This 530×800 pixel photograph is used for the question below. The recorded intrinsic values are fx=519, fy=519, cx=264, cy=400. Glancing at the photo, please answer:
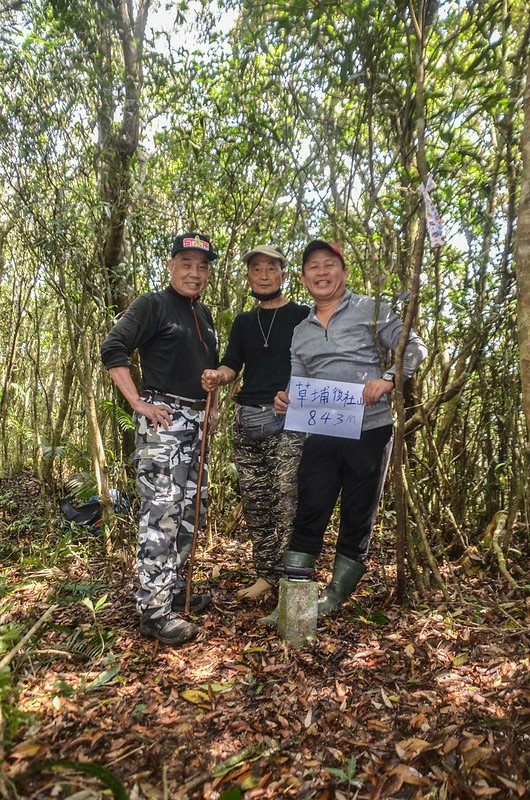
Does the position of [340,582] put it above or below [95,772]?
above

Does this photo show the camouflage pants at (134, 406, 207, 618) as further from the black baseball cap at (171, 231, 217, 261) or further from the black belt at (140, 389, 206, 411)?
the black baseball cap at (171, 231, 217, 261)

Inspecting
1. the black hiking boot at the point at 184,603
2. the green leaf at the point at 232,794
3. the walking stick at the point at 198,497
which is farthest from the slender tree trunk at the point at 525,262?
the black hiking boot at the point at 184,603

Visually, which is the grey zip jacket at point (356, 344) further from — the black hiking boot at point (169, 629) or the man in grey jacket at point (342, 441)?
the black hiking boot at point (169, 629)

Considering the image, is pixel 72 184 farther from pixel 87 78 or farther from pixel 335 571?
pixel 335 571

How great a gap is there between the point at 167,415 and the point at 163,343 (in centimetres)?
48

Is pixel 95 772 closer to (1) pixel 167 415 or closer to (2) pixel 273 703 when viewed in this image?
(2) pixel 273 703

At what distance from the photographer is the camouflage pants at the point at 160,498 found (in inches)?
123

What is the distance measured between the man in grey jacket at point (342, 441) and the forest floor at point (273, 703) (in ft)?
1.56

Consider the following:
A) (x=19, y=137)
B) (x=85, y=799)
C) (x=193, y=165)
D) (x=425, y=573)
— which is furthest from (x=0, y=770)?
(x=19, y=137)

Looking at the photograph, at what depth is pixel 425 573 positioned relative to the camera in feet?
12.0

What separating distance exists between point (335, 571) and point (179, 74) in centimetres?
438

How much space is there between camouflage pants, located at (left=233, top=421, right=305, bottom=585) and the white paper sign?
0.27 m

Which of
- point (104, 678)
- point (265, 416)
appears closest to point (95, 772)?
point (104, 678)

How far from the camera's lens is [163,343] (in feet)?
11.0
